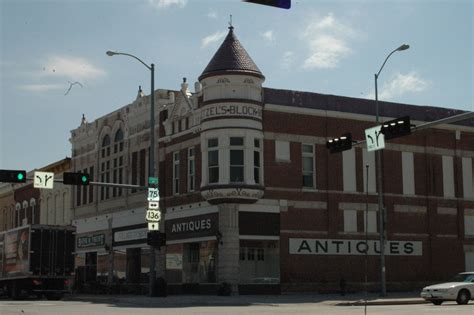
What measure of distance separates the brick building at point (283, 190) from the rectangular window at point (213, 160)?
5cm

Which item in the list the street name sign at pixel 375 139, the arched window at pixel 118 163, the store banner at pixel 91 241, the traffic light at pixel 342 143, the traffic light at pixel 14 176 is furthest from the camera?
the store banner at pixel 91 241

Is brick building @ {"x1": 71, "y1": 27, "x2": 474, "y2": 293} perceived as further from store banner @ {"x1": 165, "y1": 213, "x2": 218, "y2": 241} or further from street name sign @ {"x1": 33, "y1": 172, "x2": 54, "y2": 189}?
street name sign @ {"x1": 33, "y1": 172, "x2": 54, "y2": 189}

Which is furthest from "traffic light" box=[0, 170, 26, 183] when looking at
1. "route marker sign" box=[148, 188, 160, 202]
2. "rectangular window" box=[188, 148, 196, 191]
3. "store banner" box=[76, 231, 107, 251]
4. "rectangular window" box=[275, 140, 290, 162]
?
"store banner" box=[76, 231, 107, 251]

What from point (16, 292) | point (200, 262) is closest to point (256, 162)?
point (200, 262)

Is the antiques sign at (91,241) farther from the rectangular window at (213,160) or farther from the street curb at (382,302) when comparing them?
the street curb at (382,302)

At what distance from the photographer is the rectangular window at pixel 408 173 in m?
45.8

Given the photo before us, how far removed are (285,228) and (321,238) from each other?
2472 mm

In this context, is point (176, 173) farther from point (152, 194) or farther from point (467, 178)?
point (467, 178)

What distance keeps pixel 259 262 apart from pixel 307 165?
6.28m

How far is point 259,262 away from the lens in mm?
40844

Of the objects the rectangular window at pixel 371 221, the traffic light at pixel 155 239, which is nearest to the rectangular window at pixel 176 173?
the traffic light at pixel 155 239

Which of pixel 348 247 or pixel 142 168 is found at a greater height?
pixel 142 168

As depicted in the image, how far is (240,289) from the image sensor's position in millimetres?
39750

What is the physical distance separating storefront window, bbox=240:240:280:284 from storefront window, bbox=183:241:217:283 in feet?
5.48
